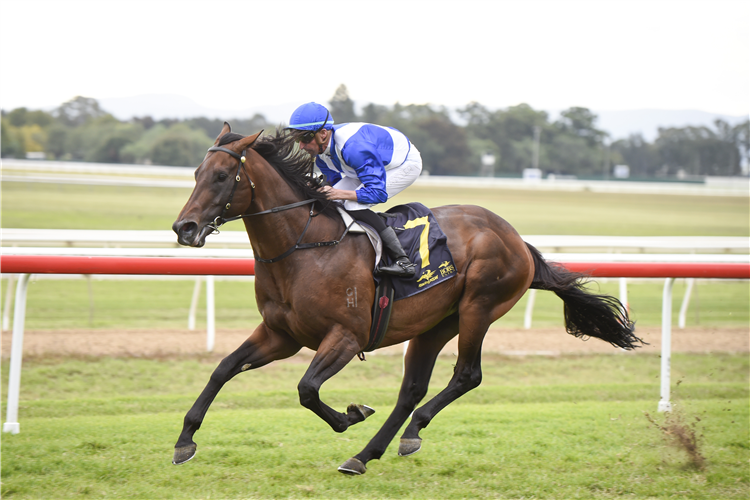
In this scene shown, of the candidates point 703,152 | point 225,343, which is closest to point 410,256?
point 225,343

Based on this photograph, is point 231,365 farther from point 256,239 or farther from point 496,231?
point 496,231

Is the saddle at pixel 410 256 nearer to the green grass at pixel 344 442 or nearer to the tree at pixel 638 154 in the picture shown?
the green grass at pixel 344 442

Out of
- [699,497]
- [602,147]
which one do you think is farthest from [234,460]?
[602,147]

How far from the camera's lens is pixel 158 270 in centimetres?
398

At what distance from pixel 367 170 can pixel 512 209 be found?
1091 inches

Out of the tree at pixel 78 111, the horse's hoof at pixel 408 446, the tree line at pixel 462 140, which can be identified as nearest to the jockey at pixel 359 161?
the horse's hoof at pixel 408 446

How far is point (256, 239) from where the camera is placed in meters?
3.21

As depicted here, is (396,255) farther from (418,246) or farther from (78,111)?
(78,111)

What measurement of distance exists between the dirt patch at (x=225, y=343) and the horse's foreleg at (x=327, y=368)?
3.61m

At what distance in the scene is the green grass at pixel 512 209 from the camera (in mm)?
19766

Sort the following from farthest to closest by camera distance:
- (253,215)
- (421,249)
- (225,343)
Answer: (225,343)
(421,249)
(253,215)

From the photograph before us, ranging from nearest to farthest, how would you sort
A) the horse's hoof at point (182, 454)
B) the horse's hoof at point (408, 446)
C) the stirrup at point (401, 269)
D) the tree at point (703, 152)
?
the horse's hoof at point (182, 454)
the stirrup at point (401, 269)
the horse's hoof at point (408, 446)
the tree at point (703, 152)

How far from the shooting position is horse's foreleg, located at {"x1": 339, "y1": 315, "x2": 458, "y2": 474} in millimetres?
3463

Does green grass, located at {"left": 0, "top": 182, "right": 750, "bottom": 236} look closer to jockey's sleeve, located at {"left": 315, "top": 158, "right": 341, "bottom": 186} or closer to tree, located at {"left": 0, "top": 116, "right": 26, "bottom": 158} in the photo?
tree, located at {"left": 0, "top": 116, "right": 26, "bottom": 158}
